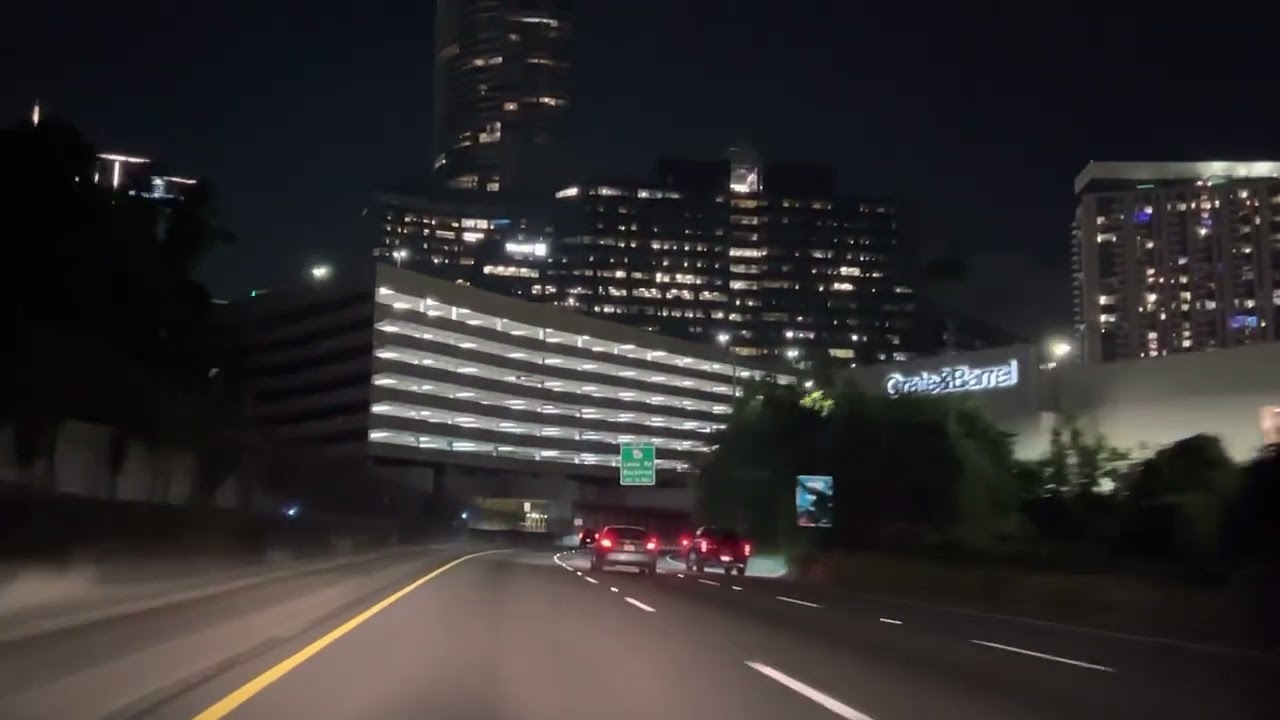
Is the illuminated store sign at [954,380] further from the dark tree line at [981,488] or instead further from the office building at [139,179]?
the office building at [139,179]

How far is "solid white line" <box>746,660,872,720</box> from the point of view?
1162cm

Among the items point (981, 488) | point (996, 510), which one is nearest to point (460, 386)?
point (996, 510)

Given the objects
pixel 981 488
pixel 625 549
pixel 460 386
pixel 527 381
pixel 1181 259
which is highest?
pixel 1181 259

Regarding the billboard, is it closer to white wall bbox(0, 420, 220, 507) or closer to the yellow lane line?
white wall bbox(0, 420, 220, 507)

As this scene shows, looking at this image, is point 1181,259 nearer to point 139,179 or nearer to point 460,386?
point 460,386

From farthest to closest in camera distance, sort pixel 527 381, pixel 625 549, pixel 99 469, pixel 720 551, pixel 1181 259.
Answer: pixel 1181 259 → pixel 527 381 → pixel 720 551 → pixel 625 549 → pixel 99 469

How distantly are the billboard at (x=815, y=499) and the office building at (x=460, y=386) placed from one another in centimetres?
6091

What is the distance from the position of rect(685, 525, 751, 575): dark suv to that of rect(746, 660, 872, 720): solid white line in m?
34.0

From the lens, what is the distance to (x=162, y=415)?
47812 mm

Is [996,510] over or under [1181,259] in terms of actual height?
under

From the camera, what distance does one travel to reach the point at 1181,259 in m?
164

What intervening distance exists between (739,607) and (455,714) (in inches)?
606

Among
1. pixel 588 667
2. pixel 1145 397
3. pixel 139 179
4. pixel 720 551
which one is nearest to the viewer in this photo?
pixel 588 667

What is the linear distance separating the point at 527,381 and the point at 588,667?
11907 centimetres
